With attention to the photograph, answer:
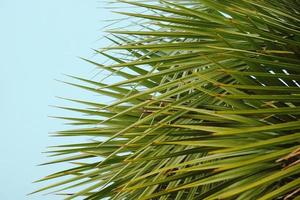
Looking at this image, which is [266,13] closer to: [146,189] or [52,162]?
[146,189]

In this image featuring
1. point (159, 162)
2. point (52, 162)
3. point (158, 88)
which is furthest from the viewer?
point (52, 162)

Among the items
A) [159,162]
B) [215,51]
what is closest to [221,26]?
[215,51]

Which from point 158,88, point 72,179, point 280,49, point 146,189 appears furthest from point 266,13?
point 72,179

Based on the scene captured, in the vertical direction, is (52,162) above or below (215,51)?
below

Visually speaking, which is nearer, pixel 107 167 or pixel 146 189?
pixel 146 189

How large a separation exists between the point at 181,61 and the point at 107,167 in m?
0.26

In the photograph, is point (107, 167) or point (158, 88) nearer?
point (158, 88)

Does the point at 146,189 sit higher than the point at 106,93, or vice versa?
the point at 106,93

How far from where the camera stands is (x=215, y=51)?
822mm

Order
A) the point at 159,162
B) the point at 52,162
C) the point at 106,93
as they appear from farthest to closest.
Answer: the point at 106,93 < the point at 52,162 < the point at 159,162

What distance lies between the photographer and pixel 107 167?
1.02 m

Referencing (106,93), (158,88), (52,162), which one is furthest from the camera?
(106,93)

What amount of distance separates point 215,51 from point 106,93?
0.37m

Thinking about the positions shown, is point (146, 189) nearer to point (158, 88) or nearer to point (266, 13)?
point (158, 88)
